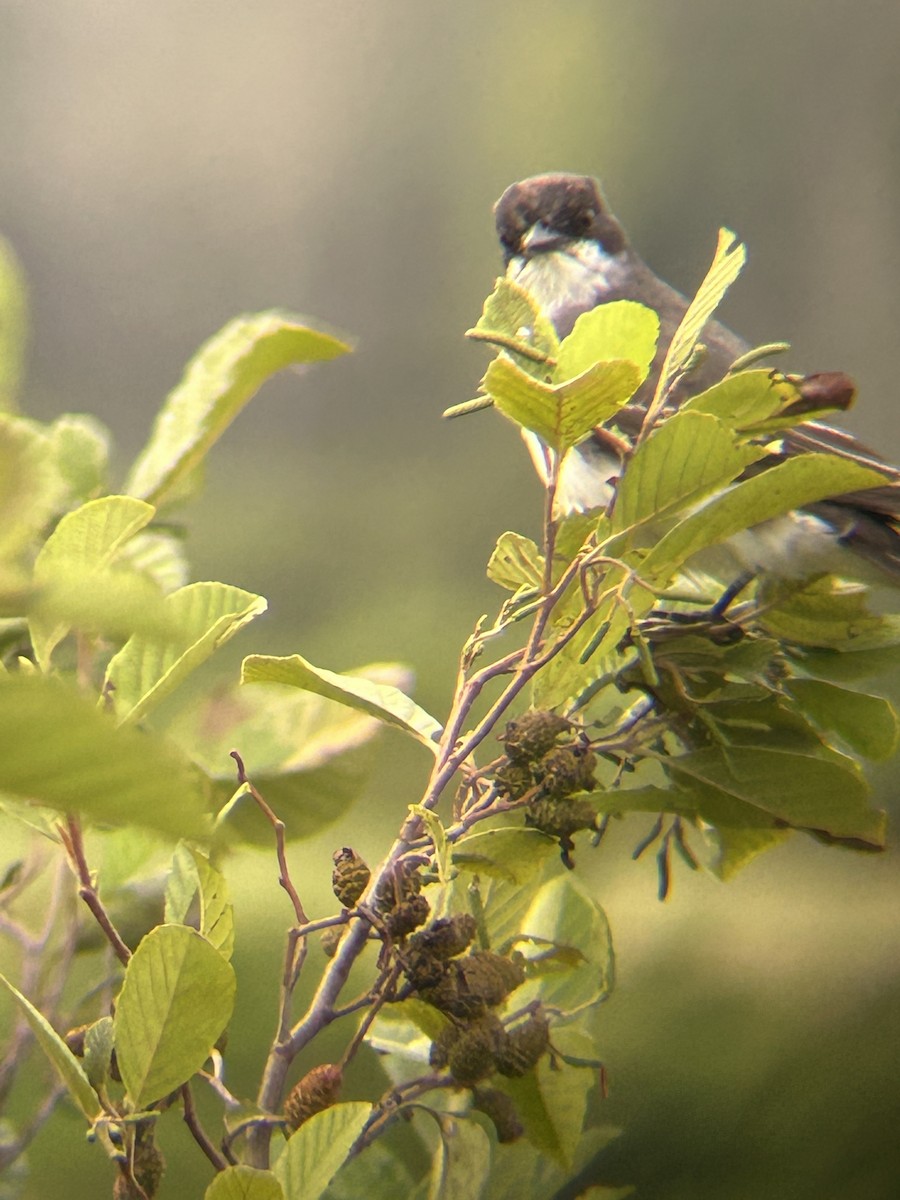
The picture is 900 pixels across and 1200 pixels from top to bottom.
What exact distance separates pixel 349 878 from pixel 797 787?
12cm

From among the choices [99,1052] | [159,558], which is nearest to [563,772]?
[99,1052]

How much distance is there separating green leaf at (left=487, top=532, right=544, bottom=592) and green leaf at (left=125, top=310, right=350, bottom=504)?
0.21 ft

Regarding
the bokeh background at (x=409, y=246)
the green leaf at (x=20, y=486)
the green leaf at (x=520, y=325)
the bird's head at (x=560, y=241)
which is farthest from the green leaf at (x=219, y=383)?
the bird's head at (x=560, y=241)

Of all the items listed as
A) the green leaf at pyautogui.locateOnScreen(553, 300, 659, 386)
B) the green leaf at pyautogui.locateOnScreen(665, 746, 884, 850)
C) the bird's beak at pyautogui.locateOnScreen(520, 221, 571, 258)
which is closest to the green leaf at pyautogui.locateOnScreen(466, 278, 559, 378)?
the green leaf at pyautogui.locateOnScreen(553, 300, 659, 386)

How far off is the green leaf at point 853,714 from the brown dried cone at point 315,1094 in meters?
0.16

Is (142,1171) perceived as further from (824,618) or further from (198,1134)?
(824,618)

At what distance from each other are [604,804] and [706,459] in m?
0.09

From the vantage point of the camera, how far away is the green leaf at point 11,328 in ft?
0.79

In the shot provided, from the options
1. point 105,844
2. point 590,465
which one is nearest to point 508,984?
point 105,844

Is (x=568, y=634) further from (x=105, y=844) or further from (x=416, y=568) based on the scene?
(x=416, y=568)

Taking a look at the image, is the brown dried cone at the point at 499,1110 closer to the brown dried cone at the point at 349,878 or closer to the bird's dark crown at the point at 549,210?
the brown dried cone at the point at 349,878

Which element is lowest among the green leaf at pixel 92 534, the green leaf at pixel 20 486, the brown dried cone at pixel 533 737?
the brown dried cone at pixel 533 737

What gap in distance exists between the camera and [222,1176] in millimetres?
234

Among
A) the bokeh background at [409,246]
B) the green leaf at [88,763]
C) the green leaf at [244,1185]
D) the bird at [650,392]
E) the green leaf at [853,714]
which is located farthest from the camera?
the bokeh background at [409,246]
